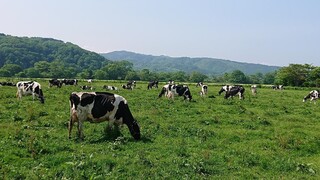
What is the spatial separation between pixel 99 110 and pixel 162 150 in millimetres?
3898

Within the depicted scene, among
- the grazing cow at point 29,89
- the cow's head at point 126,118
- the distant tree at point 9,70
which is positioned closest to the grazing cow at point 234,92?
the grazing cow at point 29,89

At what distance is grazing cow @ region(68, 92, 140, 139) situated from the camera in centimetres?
1523

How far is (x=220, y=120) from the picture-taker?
21297mm

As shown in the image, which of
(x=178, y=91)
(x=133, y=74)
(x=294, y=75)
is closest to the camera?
(x=178, y=91)

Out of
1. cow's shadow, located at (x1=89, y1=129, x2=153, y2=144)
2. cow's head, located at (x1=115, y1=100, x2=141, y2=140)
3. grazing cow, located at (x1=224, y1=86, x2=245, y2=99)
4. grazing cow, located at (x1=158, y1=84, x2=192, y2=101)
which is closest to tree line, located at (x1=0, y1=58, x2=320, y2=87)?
grazing cow, located at (x1=224, y1=86, x2=245, y2=99)

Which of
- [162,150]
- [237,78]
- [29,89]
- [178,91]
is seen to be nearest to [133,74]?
[237,78]

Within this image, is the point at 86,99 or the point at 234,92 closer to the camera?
the point at 86,99

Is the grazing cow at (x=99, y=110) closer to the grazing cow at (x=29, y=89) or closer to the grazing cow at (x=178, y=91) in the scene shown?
the grazing cow at (x=29, y=89)

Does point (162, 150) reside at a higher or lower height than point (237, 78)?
lower

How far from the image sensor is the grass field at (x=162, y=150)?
34.2 ft

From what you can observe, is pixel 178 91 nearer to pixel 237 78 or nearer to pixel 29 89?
pixel 29 89

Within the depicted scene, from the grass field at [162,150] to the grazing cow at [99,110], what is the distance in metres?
0.67

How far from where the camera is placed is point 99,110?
15.4 meters

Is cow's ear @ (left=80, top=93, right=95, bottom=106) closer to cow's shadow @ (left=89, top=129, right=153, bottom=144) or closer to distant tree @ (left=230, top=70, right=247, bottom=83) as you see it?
cow's shadow @ (left=89, top=129, right=153, bottom=144)
